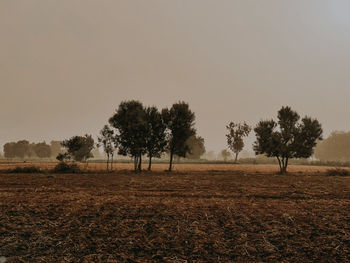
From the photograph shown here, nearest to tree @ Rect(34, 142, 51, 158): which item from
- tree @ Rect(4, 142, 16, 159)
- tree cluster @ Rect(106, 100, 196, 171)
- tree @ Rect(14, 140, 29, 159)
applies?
tree @ Rect(14, 140, 29, 159)

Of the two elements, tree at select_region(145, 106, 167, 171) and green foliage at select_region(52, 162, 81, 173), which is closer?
green foliage at select_region(52, 162, 81, 173)

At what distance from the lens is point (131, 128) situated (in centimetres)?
3956

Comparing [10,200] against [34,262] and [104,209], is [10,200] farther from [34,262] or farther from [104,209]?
[34,262]

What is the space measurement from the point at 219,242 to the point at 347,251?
3.71m

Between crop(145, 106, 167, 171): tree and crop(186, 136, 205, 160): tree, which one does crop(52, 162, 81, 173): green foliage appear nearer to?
crop(145, 106, 167, 171): tree

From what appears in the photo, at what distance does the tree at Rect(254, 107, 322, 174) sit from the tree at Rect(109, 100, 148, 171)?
25746mm

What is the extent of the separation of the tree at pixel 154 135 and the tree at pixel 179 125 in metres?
1.76

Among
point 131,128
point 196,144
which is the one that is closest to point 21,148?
point 196,144

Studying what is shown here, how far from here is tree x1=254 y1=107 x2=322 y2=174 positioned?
43047 mm

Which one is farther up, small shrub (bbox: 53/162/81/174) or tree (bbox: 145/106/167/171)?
tree (bbox: 145/106/167/171)

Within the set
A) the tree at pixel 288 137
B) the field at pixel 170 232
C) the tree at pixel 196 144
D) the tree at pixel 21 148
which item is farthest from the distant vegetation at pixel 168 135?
the tree at pixel 21 148

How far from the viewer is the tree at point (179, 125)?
4378 cm

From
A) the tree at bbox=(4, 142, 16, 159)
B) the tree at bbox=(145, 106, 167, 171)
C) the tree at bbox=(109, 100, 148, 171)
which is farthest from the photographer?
the tree at bbox=(4, 142, 16, 159)

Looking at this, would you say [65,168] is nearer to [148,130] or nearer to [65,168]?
[65,168]
